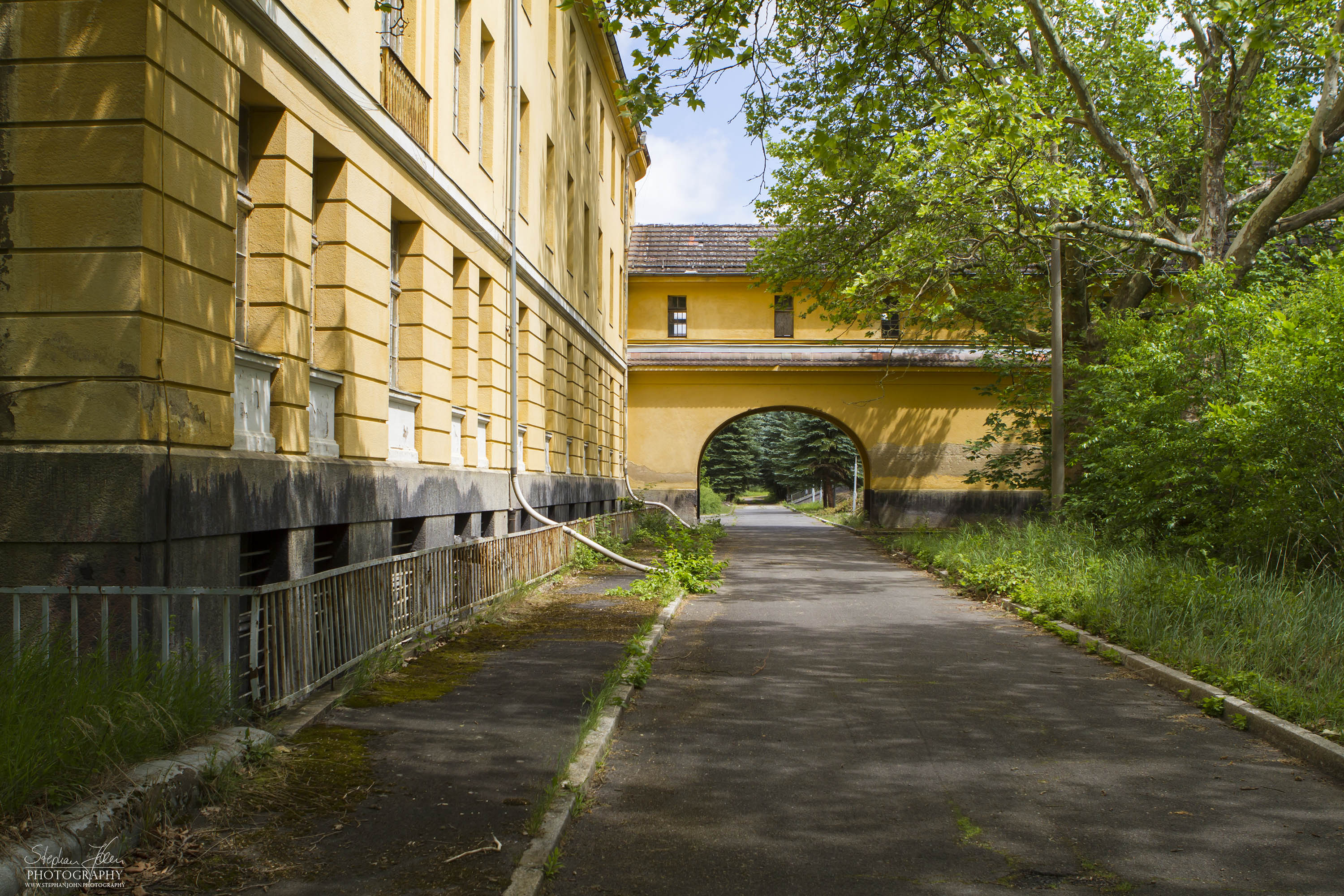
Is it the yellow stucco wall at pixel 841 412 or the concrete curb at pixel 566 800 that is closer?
the concrete curb at pixel 566 800

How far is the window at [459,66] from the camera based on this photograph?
13.9 meters

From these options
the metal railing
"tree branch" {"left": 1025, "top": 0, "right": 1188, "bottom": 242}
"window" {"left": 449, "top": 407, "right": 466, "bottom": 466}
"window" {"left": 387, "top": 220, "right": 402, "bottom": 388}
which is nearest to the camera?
the metal railing

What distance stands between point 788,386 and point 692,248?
20.0ft

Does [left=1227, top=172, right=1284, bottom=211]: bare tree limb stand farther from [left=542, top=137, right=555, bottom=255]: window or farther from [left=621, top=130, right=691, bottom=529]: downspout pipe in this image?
[left=621, top=130, right=691, bottom=529]: downspout pipe

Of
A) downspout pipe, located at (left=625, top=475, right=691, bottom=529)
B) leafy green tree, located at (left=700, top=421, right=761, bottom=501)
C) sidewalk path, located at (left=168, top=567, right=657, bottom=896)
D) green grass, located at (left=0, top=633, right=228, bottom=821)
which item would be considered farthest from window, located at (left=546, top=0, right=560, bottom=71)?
leafy green tree, located at (left=700, top=421, right=761, bottom=501)

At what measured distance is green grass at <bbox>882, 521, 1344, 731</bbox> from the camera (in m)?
7.29

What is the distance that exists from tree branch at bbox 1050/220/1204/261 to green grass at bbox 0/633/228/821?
16490 millimetres

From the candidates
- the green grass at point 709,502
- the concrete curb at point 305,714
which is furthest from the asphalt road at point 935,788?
the green grass at point 709,502

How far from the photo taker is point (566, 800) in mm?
5023

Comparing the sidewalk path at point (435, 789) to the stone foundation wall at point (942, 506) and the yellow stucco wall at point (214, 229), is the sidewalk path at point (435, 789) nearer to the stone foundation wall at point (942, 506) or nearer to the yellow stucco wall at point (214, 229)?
the yellow stucco wall at point (214, 229)

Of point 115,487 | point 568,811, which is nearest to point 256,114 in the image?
point 115,487

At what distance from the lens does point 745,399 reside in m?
32.6

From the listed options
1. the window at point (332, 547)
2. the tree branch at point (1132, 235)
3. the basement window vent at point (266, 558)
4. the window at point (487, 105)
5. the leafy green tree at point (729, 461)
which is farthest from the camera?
the leafy green tree at point (729, 461)

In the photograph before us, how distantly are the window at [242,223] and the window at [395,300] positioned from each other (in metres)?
3.26
